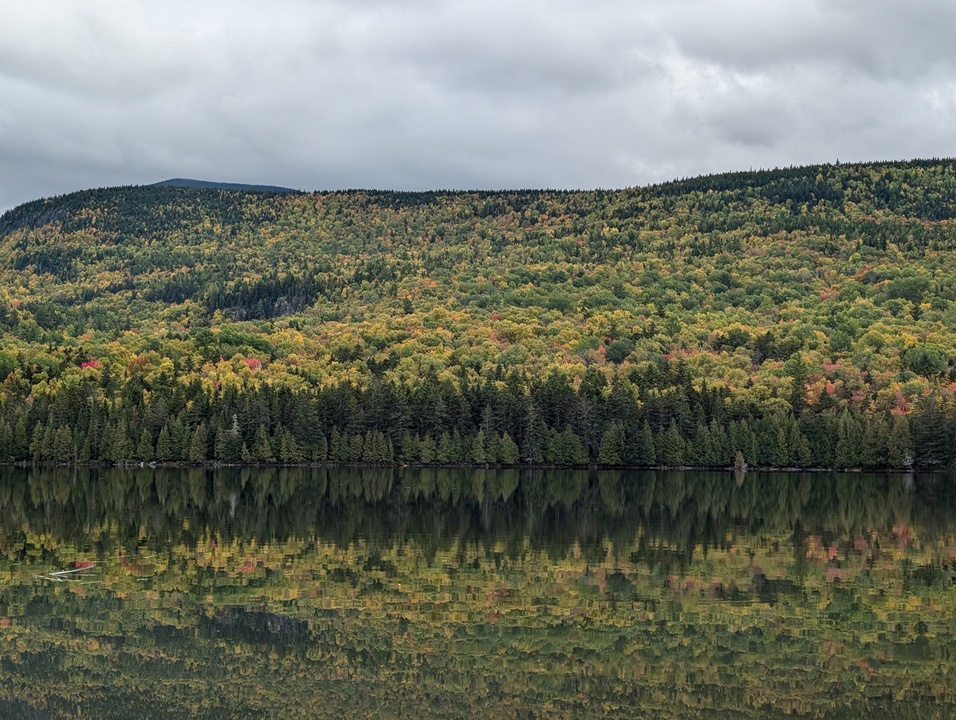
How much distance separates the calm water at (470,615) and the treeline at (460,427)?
205ft

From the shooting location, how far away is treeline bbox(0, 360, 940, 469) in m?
131

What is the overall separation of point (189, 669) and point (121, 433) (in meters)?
104

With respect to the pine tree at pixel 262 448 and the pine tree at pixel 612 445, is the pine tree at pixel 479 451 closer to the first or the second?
the pine tree at pixel 612 445

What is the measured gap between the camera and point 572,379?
162250 millimetres

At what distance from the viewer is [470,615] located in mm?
36719

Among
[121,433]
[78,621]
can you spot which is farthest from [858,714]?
[121,433]

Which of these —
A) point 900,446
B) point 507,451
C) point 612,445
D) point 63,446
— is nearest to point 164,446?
point 63,446

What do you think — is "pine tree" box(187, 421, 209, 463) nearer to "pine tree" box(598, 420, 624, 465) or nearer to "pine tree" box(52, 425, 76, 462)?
"pine tree" box(52, 425, 76, 462)

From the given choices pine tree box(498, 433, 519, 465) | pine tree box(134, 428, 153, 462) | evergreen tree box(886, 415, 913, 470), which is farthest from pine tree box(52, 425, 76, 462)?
evergreen tree box(886, 415, 913, 470)

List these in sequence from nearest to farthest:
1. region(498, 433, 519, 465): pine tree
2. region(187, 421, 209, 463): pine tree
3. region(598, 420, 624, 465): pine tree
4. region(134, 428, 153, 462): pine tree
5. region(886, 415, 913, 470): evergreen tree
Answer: region(886, 415, 913, 470): evergreen tree → region(134, 428, 153, 462): pine tree → region(187, 421, 209, 463): pine tree → region(598, 420, 624, 465): pine tree → region(498, 433, 519, 465): pine tree

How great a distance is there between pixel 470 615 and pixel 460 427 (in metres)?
104

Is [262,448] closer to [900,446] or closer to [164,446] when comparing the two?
[164,446]

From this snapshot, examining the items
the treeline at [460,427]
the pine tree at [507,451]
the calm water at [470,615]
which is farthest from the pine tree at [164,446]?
the calm water at [470,615]

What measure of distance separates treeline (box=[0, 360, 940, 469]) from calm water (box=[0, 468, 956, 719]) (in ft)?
205
